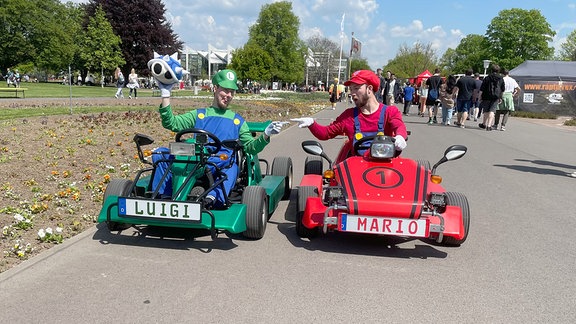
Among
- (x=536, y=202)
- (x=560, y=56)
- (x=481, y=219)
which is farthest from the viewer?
(x=560, y=56)

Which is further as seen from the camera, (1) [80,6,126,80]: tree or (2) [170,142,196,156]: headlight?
(1) [80,6,126,80]: tree

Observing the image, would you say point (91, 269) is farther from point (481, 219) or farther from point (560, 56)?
point (560, 56)

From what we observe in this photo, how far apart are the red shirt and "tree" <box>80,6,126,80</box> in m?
52.2

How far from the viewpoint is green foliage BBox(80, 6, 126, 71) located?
5244 cm

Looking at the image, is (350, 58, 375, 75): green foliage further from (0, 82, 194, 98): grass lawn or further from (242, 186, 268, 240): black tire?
(242, 186, 268, 240): black tire

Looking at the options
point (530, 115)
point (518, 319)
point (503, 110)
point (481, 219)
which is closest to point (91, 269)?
point (518, 319)

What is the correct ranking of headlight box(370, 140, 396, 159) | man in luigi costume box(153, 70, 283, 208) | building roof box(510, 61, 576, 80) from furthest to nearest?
building roof box(510, 61, 576, 80), man in luigi costume box(153, 70, 283, 208), headlight box(370, 140, 396, 159)

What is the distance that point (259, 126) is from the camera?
19.8ft

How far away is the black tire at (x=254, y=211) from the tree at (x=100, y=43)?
52.8 metres

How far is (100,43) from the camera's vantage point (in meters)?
Result: 52.8

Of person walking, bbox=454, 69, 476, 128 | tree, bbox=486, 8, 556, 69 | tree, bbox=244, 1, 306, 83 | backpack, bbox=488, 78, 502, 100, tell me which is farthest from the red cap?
tree, bbox=486, 8, 556, 69

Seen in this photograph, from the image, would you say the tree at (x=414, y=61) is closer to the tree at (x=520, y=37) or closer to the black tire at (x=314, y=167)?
the tree at (x=520, y=37)

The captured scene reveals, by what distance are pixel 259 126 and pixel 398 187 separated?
2192 millimetres

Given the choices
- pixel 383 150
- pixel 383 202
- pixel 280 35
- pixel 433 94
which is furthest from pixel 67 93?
pixel 280 35
